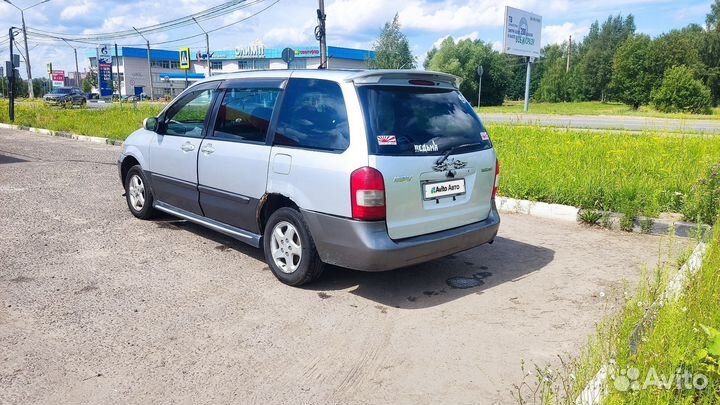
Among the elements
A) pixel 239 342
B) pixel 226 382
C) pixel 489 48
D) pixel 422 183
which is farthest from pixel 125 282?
pixel 489 48

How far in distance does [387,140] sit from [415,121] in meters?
0.38

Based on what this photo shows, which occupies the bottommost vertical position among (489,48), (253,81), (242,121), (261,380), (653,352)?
(261,380)

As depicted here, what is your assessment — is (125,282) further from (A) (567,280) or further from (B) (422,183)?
(A) (567,280)

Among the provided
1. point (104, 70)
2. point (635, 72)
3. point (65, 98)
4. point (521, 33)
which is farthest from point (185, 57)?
point (635, 72)

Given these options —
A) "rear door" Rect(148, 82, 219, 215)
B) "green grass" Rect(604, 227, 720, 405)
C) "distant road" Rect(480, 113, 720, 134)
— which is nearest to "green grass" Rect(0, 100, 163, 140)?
"rear door" Rect(148, 82, 219, 215)

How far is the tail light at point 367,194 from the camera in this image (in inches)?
156

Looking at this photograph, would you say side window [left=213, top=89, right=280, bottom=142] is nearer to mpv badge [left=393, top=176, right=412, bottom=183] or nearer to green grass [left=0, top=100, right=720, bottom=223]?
mpv badge [left=393, top=176, right=412, bottom=183]

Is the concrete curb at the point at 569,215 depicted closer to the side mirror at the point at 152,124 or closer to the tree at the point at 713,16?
the side mirror at the point at 152,124

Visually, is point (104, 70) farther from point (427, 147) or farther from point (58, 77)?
point (427, 147)

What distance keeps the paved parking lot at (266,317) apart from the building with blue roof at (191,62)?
77.2 m

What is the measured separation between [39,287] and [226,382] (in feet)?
7.87

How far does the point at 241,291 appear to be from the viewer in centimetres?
459

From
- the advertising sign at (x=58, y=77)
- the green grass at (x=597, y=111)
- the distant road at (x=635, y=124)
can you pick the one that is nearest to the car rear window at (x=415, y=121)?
the distant road at (x=635, y=124)

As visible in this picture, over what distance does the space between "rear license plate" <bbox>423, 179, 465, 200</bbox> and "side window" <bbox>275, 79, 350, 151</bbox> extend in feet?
2.46
